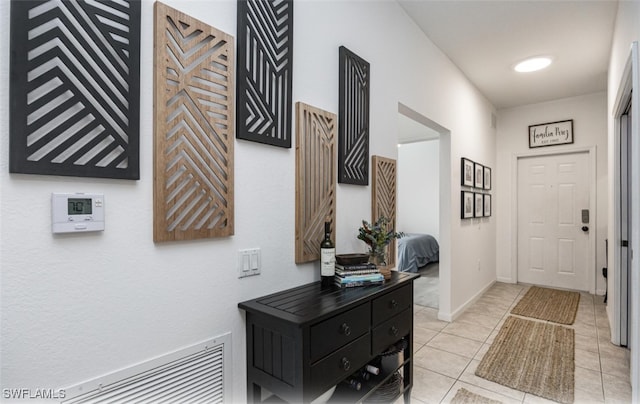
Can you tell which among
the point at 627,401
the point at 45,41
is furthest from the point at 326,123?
the point at 627,401

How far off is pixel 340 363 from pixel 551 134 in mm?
5237

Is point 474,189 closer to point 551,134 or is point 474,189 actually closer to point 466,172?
point 466,172

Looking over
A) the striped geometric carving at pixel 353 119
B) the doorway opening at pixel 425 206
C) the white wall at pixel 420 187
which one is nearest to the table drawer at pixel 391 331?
the striped geometric carving at pixel 353 119

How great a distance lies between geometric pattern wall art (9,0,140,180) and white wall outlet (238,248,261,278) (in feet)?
1.82

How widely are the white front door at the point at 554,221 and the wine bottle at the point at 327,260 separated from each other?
4.77 meters

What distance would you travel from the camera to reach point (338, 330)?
140 centimetres

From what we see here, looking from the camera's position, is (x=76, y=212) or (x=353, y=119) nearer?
(x=76, y=212)

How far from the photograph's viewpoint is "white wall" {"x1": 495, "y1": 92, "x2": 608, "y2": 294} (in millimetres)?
4566

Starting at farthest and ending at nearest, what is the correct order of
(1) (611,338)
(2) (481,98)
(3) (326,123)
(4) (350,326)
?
(2) (481,98)
(1) (611,338)
(3) (326,123)
(4) (350,326)

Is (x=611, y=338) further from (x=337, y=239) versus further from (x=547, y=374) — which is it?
(x=337, y=239)

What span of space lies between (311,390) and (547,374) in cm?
216

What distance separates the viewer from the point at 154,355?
1.16 metres

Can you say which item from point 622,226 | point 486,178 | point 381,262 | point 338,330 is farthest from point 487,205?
point 338,330

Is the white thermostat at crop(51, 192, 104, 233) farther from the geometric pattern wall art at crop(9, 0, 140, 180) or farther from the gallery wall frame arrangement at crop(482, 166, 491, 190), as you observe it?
the gallery wall frame arrangement at crop(482, 166, 491, 190)
